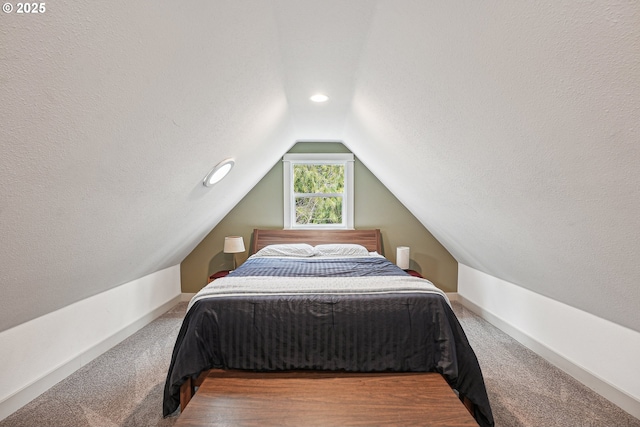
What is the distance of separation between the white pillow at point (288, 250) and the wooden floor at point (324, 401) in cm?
188

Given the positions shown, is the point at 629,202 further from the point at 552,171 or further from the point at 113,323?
the point at 113,323

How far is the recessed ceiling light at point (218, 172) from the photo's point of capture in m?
2.45

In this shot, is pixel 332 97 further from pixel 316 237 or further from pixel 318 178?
pixel 316 237

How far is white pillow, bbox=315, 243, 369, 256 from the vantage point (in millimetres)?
3705

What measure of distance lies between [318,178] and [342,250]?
117 cm

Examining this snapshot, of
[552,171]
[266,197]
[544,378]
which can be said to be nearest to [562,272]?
[544,378]

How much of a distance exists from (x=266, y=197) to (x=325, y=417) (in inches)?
123

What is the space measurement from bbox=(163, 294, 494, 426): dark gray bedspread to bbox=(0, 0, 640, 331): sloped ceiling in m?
0.79

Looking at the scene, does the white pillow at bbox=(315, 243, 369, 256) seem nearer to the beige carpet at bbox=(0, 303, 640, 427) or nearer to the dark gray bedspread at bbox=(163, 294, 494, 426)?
the beige carpet at bbox=(0, 303, 640, 427)

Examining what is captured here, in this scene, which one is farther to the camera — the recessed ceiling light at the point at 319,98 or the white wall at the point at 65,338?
the recessed ceiling light at the point at 319,98

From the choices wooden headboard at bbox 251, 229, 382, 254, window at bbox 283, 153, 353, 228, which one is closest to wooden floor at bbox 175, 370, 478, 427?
wooden headboard at bbox 251, 229, 382, 254

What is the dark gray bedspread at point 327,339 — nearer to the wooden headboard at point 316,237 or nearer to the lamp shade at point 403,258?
the lamp shade at point 403,258

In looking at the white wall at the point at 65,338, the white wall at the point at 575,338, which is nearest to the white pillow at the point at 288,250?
the white wall at the point at 65,338

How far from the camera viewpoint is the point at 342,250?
3.73m
